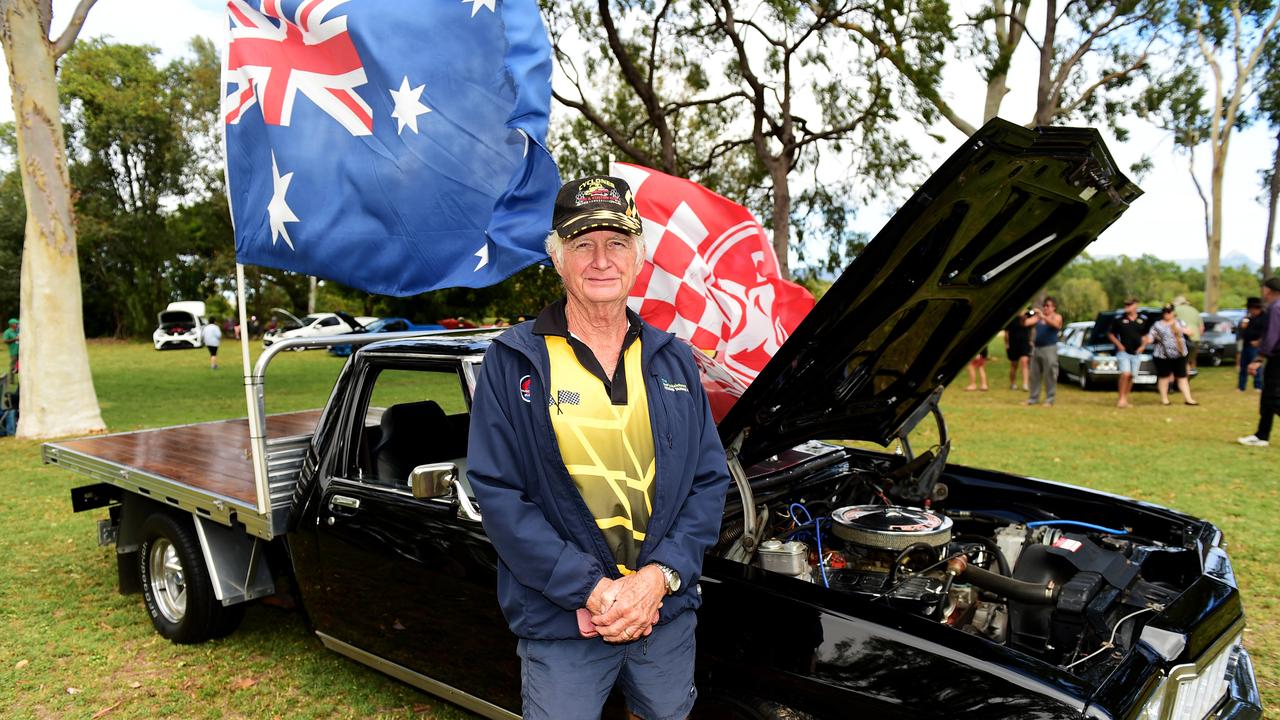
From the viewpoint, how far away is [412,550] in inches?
125

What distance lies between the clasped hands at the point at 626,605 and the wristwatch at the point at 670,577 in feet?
0.06

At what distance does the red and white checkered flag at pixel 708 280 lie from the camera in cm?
411

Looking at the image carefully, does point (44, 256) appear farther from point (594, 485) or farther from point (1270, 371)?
point (1270, 371)

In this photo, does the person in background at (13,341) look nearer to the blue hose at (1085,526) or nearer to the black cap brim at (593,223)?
the black cap brim at (593,223)

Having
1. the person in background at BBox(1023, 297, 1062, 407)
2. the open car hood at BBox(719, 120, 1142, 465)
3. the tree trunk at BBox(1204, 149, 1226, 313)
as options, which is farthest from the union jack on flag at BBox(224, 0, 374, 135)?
the tree trunk at BBox(1204, 149, 1226, 313)

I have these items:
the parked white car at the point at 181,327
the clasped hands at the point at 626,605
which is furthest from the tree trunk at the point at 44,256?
the parked white car at the point at 181,327

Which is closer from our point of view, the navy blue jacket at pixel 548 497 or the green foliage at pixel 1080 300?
the navy blue jacket at pixel 548 497

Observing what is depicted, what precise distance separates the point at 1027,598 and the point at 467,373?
2.15 meters

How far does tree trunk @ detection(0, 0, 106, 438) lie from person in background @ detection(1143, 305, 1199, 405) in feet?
51.3

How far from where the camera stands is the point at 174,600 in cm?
459

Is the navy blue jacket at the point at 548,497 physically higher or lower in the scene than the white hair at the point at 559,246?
lower

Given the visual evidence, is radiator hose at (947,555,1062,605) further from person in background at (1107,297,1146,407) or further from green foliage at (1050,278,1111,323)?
green foliage at (1050,278,1111,323)

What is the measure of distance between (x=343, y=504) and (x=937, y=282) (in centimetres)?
253

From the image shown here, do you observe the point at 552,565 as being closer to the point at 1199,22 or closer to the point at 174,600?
the point at 174,600
